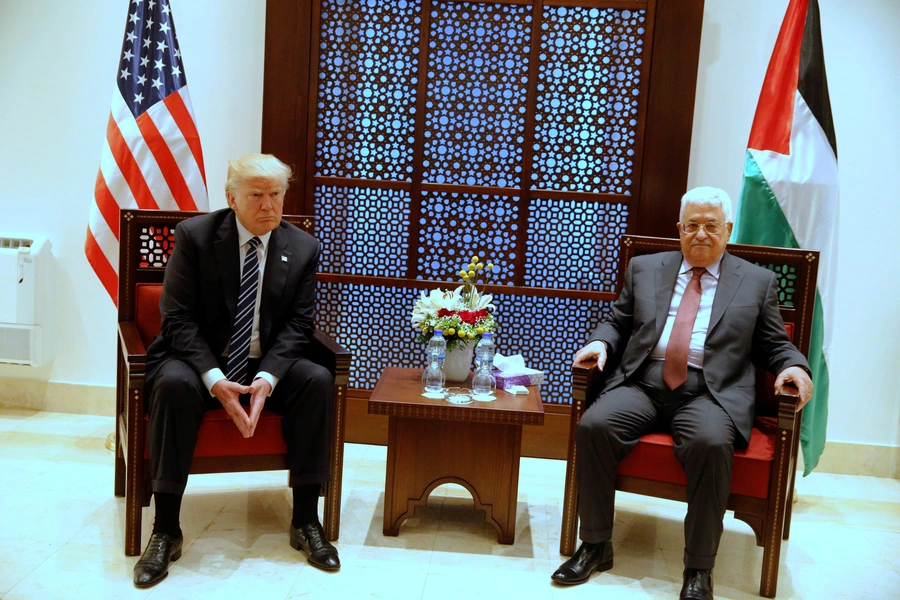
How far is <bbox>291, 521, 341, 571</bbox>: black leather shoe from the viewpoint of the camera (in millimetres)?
2805

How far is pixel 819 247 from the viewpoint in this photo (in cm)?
363

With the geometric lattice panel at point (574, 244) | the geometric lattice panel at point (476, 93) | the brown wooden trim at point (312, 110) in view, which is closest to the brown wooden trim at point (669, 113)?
the geometric lattice panel at point (574, 244)

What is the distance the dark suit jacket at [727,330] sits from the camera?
293cm

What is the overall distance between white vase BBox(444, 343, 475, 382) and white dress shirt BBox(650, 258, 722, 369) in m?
0.71

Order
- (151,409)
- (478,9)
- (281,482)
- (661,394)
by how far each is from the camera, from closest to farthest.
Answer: (151,409) → (661,394) → (281,482) → (478,9)

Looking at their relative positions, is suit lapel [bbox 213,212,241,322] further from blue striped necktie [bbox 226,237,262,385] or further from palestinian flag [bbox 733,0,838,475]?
palestinian flag [bbox 733,0,838,475]

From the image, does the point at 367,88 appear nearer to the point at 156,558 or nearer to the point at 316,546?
the point at 316,546

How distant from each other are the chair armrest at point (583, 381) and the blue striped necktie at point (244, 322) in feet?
3.82

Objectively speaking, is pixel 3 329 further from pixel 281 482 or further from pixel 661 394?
pixel 661 394

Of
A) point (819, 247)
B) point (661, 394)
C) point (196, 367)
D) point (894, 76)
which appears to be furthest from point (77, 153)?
point (894, 76)

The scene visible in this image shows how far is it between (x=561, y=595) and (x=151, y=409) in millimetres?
1473

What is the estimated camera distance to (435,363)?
3.17 meters

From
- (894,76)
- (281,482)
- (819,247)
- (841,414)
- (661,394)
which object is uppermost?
(894,76)

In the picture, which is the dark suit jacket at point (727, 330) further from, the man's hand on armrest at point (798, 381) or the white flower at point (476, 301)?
the white flower at point (476, 301)
